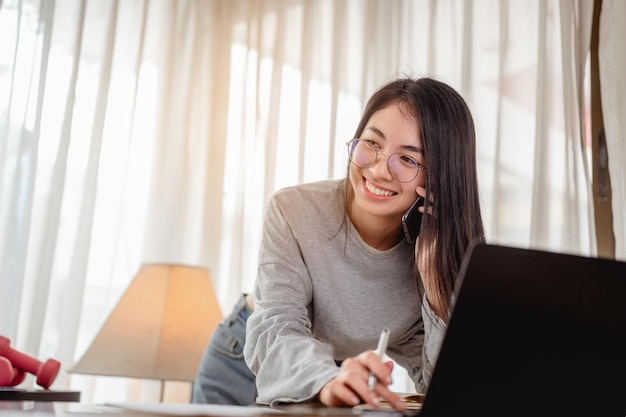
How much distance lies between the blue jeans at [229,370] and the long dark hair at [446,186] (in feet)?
1.92

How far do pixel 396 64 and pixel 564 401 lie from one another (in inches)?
78.2

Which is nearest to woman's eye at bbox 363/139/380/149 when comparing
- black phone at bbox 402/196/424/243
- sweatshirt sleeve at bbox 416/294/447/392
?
black phone at bbox 402/196/424/243

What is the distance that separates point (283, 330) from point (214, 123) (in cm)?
205

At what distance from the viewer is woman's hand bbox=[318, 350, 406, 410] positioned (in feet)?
2.93

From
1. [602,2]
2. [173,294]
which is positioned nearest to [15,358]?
[173,294]

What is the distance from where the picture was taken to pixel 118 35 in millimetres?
2928

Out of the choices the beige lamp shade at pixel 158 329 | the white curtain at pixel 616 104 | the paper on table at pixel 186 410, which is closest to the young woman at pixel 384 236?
the paper on table at pixel 186 410

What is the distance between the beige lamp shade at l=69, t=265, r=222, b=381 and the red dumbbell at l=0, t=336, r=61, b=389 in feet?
3.40

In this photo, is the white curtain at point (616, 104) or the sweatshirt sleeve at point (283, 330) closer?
the sweatshirt sleeve at point (283, 330)

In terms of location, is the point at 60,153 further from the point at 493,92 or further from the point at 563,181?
the point at 563,181

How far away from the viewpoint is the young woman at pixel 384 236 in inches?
54.6

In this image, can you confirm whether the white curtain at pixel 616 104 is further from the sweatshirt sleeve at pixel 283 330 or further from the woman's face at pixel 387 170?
the sweatshirt sleeve at pixel 283 330

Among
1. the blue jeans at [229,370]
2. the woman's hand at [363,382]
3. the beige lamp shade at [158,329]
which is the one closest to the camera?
the woman's hand at [363,382]

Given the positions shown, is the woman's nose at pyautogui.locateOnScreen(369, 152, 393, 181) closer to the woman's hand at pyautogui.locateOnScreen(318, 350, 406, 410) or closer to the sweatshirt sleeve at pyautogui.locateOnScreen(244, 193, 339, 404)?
the sweatshirt sleeve at pyautogui.locateOnScreen(244, 193, 339, 404)
